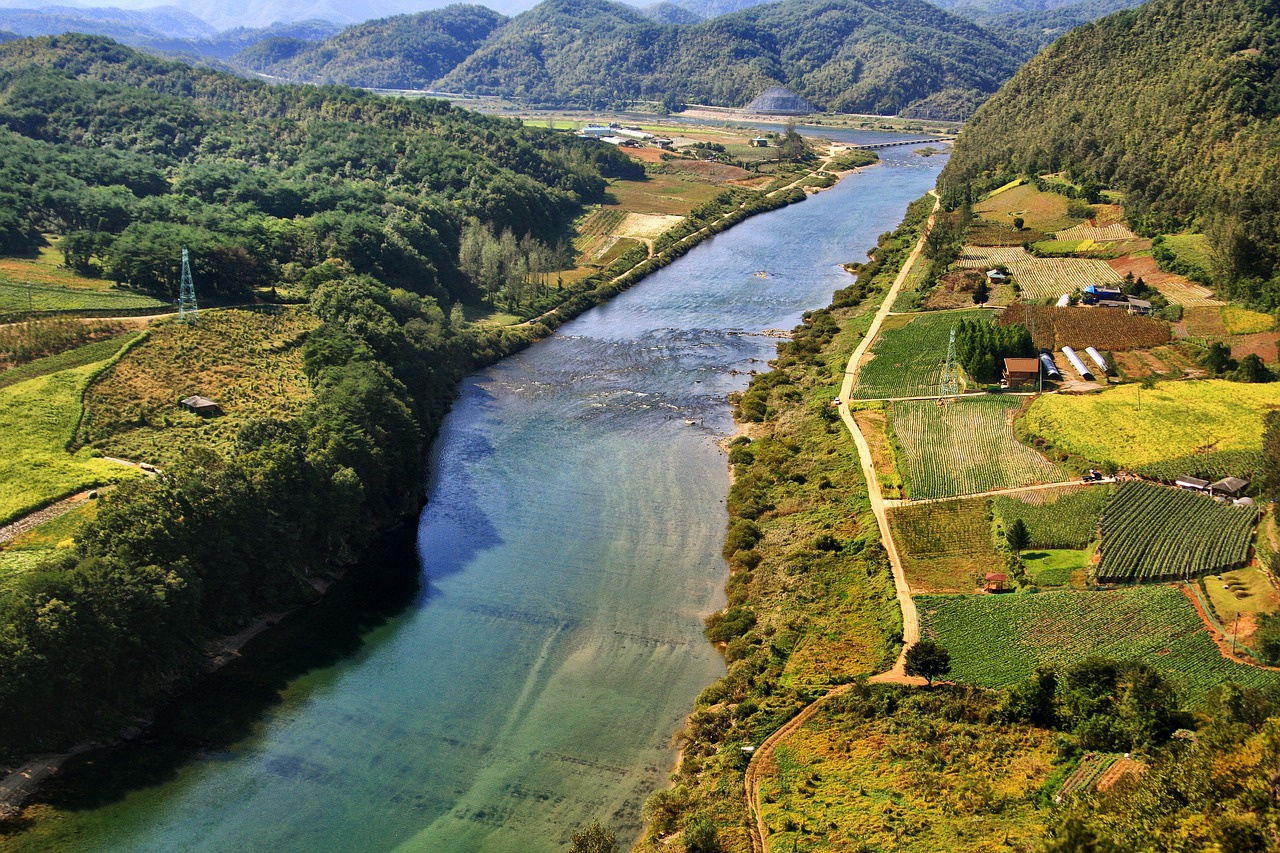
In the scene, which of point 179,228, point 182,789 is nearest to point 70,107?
point 179,228

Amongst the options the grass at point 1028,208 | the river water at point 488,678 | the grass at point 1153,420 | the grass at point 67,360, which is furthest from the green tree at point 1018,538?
the grass at point 1028,208

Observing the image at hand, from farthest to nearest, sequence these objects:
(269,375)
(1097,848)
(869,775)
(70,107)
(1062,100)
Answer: (1062,100) → (70,107) → (269,375) → (869,775) → (1097,848)

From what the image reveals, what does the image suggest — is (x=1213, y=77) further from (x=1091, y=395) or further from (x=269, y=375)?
(x=269, y=375)

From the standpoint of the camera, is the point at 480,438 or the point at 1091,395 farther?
the point at 480,438

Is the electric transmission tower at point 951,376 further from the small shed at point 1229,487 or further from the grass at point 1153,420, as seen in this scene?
the small shed at point 1229,487

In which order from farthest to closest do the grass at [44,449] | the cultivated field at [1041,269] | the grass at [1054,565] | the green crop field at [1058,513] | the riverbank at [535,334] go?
the cultivated field at [1041,269]
the green crop field at [1058,513]
the grass at [44,449]
the grass at [1054,565]
the riverbank at [535,334]

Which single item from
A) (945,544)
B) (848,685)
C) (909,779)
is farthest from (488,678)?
(945,544)
